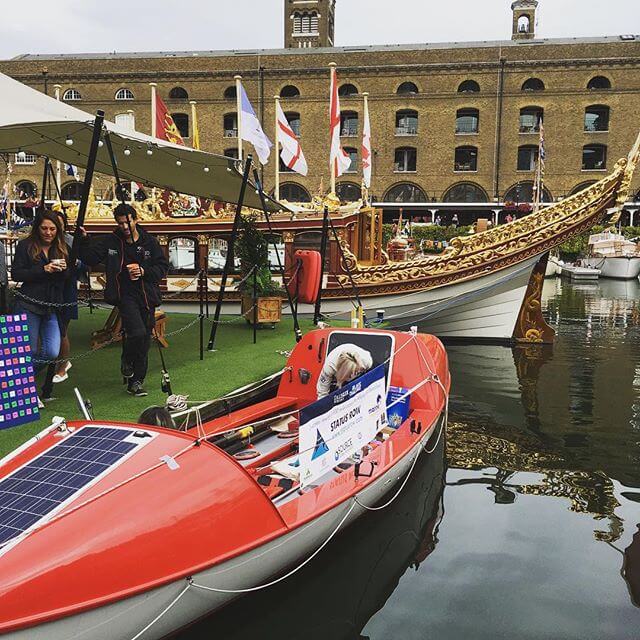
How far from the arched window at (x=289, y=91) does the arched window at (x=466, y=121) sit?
10299mm

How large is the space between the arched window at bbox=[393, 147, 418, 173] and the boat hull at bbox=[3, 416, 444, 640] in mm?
37444

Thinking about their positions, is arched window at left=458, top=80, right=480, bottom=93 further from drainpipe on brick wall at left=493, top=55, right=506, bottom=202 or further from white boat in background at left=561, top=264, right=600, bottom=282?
white boat in background at left=561, top=264, right=600, bottom=282

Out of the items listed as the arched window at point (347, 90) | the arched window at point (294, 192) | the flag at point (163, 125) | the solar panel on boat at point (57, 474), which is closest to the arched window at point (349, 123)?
the arched window at point (347, 90)

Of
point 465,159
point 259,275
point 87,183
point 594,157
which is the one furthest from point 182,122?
point 87,183

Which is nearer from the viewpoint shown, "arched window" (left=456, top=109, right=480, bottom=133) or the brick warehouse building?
the brick warehouse building

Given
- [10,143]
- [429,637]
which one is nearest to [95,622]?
[429,637]

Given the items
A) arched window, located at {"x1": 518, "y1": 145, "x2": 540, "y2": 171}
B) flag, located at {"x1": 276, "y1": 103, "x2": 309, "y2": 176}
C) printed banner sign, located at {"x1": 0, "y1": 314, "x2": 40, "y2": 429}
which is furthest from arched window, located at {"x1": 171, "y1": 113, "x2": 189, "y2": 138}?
printed banner sign, located at {"x1": 0, "y1": 314, "x2": 40, "y2": 429}

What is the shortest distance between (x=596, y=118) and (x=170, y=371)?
3879cm

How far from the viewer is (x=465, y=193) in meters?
40.1

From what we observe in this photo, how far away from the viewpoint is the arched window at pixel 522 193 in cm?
3925

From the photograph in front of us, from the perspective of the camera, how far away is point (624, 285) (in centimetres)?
3162

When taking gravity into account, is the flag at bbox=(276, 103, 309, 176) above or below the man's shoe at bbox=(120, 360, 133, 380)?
above

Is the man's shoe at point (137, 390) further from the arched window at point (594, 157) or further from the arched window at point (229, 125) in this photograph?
the arched window at point (594, 157)

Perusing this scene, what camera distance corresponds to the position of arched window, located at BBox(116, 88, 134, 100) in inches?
1640
